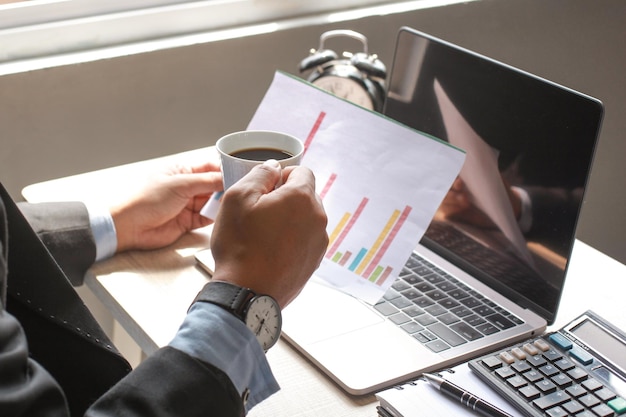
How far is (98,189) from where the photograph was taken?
1.28 meters

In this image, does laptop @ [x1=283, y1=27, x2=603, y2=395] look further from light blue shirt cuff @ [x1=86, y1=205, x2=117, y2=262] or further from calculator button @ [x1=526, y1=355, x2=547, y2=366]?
light blue shirt cuff @ [x1=86, y1=205, x2=117, y2=262]

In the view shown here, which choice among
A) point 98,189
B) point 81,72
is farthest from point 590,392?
point 81,72

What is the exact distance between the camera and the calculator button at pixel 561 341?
0.86 metres

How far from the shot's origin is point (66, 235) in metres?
1.08

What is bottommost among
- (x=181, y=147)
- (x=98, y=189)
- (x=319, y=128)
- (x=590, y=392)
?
(x=181, y=147)

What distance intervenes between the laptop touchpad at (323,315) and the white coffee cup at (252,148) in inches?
6.9

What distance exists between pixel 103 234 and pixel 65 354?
29cm

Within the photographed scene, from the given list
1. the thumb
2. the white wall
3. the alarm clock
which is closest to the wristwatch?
the thumb

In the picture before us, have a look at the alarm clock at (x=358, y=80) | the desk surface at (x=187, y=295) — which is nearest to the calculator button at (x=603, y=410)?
the desk surface at (x=187, y=295)

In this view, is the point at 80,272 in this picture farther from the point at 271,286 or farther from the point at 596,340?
the point at 596,340

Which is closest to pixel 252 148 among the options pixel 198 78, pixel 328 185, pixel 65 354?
pixel 328 185

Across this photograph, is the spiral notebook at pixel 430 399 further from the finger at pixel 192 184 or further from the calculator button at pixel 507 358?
the finger at pixel 192 184

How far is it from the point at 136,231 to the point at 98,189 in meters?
0.19

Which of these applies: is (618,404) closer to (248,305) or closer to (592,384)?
(592,384)
